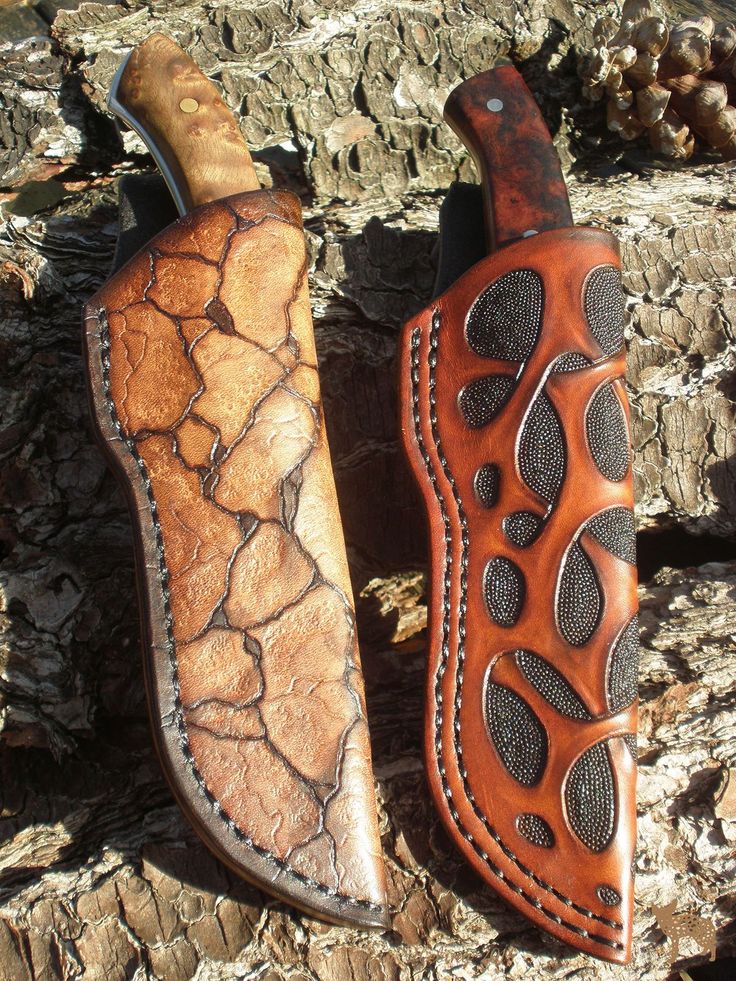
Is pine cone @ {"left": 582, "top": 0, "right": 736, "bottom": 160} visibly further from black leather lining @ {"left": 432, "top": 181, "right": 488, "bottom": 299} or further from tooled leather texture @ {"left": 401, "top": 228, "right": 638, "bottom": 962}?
tooled leather texture @ {"left": 401, "top": 228, "right": 638, "bottom": 962}

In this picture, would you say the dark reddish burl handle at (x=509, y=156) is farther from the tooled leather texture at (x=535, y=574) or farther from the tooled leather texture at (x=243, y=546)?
the tooled leather texture at (x=243, y=546)

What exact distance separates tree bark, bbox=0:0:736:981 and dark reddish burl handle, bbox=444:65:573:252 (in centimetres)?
47

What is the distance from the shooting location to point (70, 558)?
2719 mm

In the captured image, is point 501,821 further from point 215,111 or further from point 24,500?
point 215,111

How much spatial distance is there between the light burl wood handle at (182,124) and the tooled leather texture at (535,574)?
0.76m

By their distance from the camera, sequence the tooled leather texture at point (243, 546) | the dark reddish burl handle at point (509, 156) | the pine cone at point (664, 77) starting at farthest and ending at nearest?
the pine cone at point (664, 77) → the dark reddish burl handle at point (509, 156) → the tooled leather texture at point (243, 546)

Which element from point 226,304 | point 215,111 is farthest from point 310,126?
point 226,304

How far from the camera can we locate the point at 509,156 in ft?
8.51

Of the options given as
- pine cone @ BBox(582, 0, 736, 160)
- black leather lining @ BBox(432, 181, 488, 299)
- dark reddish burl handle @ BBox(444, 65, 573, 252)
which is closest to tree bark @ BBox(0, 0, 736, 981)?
pine cone @ BBox(582, 0, 736, 160)

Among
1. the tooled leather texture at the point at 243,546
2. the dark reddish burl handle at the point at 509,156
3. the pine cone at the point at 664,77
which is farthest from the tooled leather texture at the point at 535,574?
the pine cone at the point at 664,77

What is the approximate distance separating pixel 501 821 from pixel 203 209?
1.89 meters

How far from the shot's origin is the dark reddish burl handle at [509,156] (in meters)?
2.54

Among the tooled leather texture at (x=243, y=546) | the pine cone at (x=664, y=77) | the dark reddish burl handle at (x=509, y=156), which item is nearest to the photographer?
the tooled leather texture at (x=243, y=546)

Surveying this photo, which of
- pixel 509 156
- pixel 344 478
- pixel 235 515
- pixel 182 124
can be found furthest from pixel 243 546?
pixel 509 156
